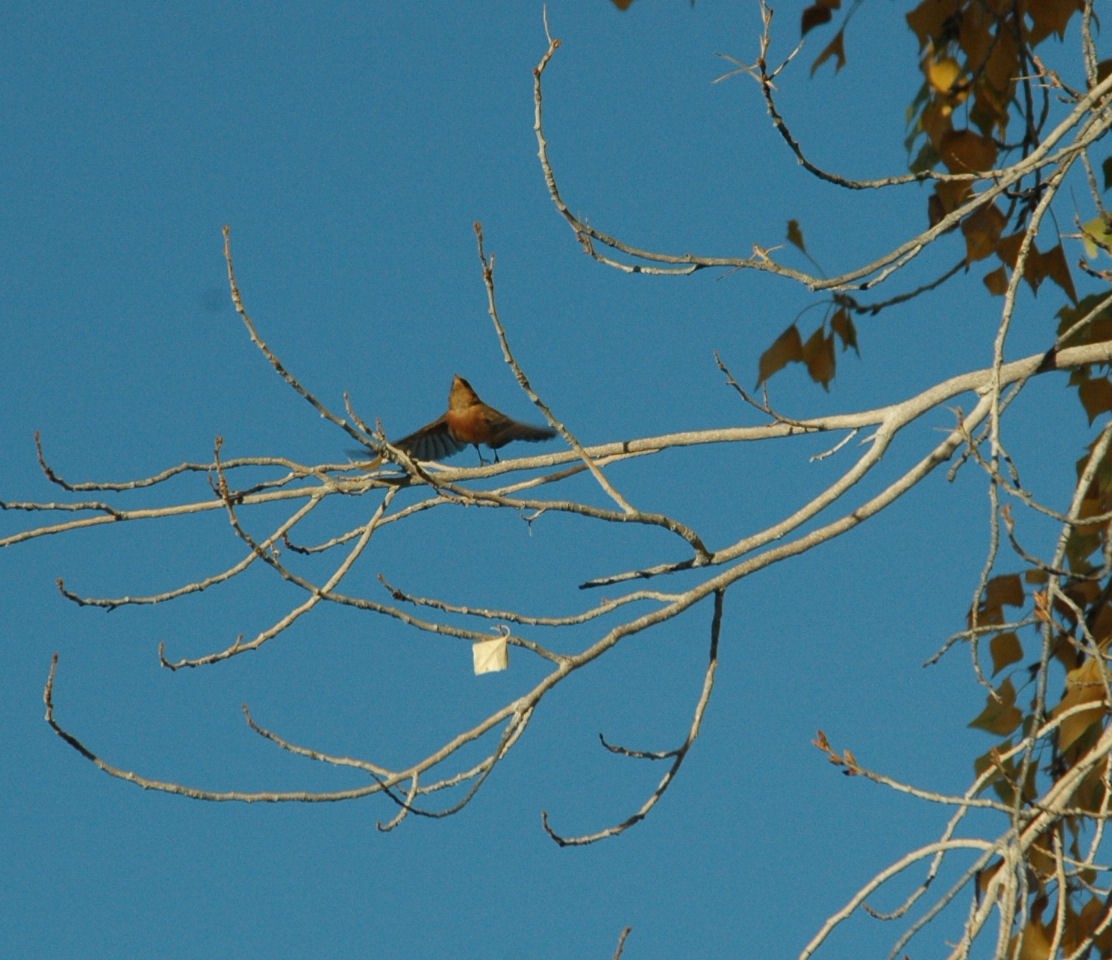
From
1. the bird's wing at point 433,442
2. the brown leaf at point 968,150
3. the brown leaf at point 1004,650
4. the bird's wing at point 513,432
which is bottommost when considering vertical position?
the brown leaf at point 1004,650

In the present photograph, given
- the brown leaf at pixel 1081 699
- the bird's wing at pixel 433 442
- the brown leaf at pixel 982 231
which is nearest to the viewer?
the brown leaf at pixel 1081 699

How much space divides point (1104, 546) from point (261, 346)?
85.6 inches

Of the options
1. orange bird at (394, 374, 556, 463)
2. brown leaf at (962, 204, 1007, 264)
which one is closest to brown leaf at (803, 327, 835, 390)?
brown leaf at (962, 204, 1007, 264)

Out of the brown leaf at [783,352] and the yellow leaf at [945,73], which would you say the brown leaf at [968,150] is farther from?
the brown leaf at [783,352]

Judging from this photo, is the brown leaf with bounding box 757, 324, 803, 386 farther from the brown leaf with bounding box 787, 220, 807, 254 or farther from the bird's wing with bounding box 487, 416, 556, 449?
the bird's wing with bounding box 487, 416, 556, 449

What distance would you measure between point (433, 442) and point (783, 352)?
7.49ft

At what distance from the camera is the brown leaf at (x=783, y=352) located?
4543 millimetres

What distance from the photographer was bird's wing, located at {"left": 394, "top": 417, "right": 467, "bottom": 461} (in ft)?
20.9

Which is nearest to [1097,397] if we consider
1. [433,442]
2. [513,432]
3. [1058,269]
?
[1058,269]

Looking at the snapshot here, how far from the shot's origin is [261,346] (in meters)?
→ 3.32

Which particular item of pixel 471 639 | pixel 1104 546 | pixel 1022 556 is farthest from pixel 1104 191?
pixel 471 639

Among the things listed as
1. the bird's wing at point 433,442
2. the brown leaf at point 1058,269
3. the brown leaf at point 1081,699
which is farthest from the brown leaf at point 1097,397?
the bird's wing at point 433,442

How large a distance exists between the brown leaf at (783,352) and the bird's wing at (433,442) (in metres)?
1.99

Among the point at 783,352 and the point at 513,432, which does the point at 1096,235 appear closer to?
the point at 783,352
